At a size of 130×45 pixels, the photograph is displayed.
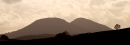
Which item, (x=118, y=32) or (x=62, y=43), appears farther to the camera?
(x=62, y=43)

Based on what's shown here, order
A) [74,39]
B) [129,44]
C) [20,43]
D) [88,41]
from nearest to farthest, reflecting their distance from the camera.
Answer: [129,44] → [88,41] → [74,39] → [20,43]

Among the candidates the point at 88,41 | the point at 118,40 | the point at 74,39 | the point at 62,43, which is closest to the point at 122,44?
the point at 118,40

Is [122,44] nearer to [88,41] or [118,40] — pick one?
[118,40]

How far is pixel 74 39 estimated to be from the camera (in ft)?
43.3

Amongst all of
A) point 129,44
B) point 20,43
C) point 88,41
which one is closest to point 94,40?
point 88,41

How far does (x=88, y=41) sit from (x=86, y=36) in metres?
0.45

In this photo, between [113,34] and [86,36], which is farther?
[86,36]

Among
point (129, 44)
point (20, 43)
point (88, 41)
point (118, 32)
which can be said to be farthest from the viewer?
point (20, 43)

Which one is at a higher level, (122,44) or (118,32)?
(118,32)

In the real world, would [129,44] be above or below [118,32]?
below

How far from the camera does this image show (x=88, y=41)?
12.4 m

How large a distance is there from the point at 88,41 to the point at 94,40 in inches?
17.5

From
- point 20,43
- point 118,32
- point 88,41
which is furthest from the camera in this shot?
point 20,43

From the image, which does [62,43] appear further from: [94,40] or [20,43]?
[20,43]
